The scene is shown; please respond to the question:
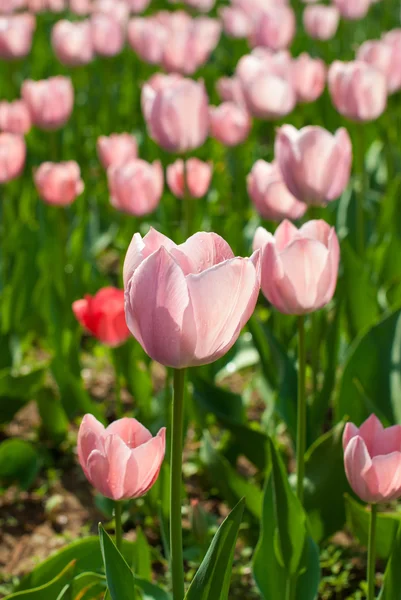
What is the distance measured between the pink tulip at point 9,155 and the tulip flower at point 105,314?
0.96m

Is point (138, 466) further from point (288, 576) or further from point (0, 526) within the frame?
point (0, 526)

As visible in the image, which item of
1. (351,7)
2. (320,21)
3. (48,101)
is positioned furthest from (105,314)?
(351,7)

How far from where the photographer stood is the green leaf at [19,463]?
6.52 feet

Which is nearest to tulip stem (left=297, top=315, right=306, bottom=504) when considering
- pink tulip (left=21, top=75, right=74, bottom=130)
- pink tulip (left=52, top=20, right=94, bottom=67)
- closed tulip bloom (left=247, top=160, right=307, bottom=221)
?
closed tulip bloom (left=247, top=160, right=307, bottom=221)

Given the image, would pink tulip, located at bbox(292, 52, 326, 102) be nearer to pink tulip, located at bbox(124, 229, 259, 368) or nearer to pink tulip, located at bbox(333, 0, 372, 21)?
pink tulip, located at bbox(333, 0, 372, 21)

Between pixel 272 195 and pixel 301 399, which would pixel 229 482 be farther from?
pixel 272 195

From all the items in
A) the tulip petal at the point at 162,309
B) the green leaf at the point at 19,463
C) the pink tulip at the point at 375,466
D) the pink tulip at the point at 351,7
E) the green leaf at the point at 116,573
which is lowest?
the green leaf at the point at 19,463

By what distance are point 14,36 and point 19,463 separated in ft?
8.15

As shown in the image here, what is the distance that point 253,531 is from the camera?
1.76 meters

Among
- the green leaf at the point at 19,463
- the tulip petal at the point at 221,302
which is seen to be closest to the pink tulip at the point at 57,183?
the green leaf at the point at 19,463

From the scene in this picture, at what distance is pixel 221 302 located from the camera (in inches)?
37.8

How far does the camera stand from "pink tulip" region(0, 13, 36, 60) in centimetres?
398

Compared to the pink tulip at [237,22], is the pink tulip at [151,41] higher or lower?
higher

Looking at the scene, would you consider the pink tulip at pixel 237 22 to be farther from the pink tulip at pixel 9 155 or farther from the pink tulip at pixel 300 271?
the pink tulip at pixel 300 271
